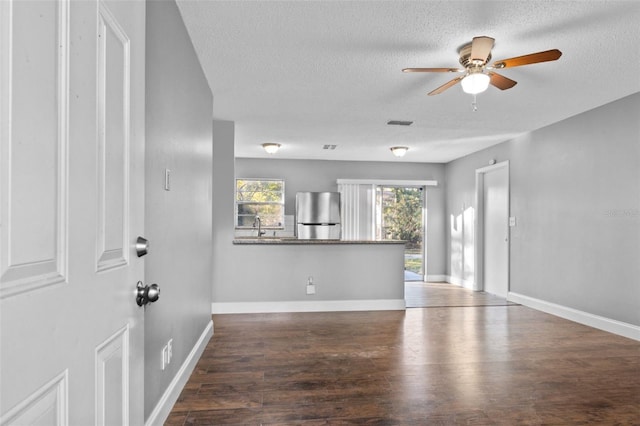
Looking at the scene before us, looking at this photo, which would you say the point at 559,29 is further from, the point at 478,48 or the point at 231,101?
the point at 231,101

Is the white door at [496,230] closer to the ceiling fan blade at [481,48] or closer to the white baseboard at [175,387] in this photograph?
the ceiling fan blade at [481,48]

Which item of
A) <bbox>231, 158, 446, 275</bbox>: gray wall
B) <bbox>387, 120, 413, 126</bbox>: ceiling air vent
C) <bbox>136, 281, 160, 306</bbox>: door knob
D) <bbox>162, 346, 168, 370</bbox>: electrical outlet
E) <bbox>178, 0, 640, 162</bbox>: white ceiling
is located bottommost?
<bbox>162, 346, 168, 370</bbox>: electrical outlet

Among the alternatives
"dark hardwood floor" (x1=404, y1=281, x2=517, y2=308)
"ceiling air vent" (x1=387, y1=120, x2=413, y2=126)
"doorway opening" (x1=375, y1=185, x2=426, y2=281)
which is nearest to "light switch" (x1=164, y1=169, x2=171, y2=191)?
"ceiling air vent" (x1=387, y1=120, x2=413, y2=126)

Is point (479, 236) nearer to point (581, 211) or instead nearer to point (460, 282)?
point (460, 282)

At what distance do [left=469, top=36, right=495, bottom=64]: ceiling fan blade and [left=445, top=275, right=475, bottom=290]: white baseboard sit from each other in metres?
4.87

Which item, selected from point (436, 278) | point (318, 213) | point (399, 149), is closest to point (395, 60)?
point (399, 149)

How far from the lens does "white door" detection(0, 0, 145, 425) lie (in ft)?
1.84

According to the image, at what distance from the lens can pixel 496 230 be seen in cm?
624

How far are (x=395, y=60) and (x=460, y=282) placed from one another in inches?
207

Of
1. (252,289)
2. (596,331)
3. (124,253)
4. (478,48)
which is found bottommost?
(596,331)

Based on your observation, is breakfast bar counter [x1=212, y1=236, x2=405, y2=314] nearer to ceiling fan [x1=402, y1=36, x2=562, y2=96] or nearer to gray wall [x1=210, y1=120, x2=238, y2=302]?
gray wall [x1=210, y1=120, x2=238, y2=302]

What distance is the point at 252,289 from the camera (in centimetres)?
484

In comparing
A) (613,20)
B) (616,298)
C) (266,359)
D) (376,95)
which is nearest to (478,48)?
(613,20)

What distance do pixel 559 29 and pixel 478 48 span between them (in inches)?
20.4
